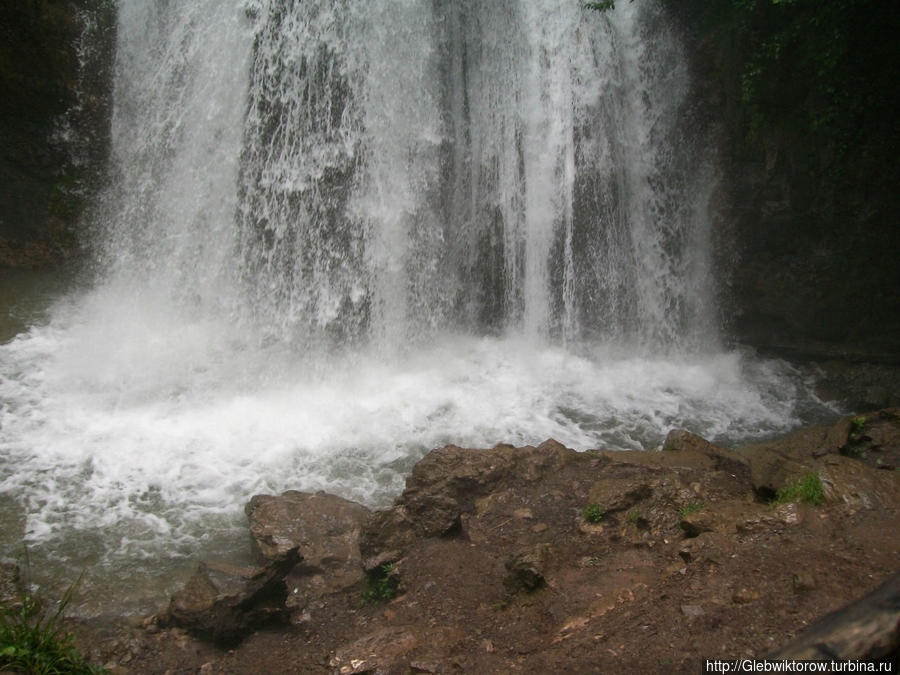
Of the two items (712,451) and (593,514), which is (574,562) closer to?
(593,514)

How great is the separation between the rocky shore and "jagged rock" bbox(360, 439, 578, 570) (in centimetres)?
2

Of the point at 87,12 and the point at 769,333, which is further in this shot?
the point at 769,333

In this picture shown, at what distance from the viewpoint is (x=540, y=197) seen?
1024cm

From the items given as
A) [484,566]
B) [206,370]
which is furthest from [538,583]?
[206,370]

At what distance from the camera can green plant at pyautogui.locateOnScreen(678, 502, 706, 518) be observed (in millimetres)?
4516

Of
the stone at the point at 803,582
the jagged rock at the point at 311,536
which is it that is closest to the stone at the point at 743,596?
the stone at the point at 803,582

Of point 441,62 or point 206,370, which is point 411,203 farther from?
point 206,370

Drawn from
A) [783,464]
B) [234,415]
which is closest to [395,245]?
[234,415]

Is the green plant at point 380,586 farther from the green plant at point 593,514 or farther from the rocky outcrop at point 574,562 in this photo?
the green plant at point 593,514

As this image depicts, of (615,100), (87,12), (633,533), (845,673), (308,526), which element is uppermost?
(87,12)

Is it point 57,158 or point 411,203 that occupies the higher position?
point 57,158

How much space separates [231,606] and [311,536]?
1.27 m

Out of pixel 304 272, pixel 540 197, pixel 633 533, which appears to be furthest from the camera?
pixel 540 197

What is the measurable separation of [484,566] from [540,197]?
6773mm
